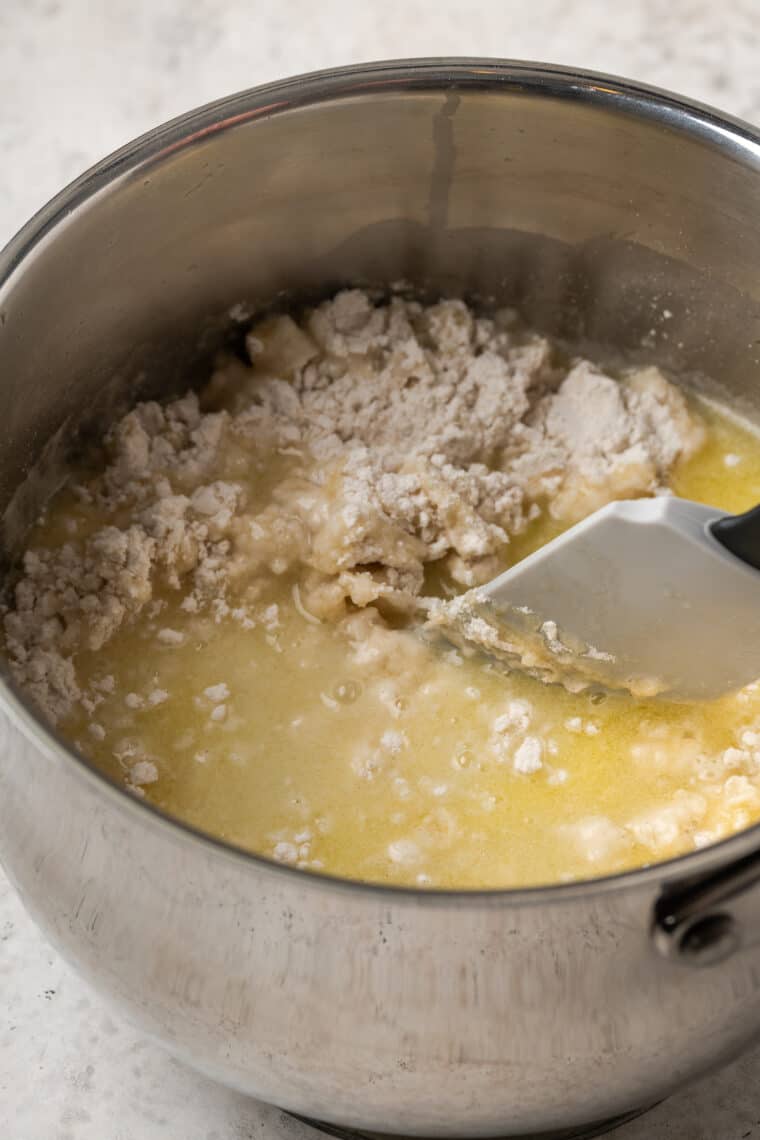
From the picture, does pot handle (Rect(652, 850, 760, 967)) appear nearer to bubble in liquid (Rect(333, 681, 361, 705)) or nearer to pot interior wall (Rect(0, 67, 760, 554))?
bubble in liquid (Rect(333, 681, 361, 705))

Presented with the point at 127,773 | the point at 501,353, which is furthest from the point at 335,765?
the point at 501,353

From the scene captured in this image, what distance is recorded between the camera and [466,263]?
48.1 inches

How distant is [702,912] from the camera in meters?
0.68

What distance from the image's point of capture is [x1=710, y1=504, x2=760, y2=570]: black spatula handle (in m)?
0.91

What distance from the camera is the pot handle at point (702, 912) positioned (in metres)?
0.68

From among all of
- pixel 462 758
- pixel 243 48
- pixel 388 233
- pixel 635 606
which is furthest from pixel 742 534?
pixel 243 48

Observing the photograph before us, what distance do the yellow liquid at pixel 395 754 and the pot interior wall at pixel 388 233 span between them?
0.58ft

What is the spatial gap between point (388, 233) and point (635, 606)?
1.33 ft

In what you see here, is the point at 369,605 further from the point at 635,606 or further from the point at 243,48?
the point at 243,48

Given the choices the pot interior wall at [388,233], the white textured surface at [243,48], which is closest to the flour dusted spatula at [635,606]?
the pot interior wall at [388,233]

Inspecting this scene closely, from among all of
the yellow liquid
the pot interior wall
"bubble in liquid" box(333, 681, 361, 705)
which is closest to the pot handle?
the yellow liquid

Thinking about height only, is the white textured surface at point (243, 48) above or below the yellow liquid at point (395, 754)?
above

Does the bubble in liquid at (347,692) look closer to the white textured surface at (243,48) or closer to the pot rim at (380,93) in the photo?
the pot rim at (380,93)

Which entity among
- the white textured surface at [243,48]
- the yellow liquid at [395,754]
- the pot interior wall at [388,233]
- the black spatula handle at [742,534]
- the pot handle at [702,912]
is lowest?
the yellow liquid at [395,754]
